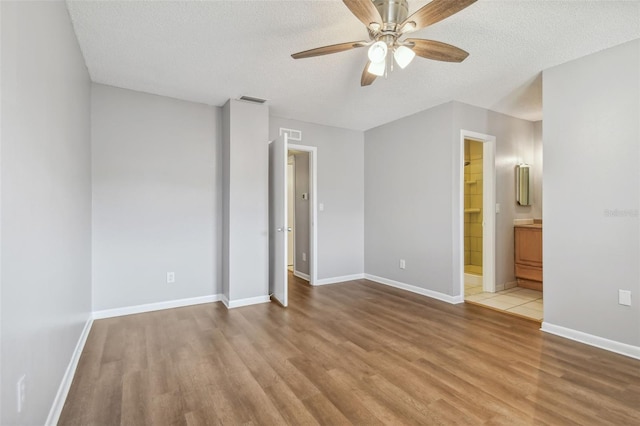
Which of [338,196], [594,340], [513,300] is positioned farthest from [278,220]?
[594,340]

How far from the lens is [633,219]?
249 cm

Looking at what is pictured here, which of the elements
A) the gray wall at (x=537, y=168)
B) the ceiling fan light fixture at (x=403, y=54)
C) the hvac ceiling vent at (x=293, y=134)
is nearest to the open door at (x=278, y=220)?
the hvac ceiling vent at (x=293, y=134)

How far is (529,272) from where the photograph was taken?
14.5 feet

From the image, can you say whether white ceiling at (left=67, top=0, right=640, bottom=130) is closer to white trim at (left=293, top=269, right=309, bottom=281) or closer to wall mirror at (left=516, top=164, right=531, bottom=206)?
wall mirror at (left=516, top=164, right=531, bottom=206)

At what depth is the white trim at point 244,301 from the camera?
369cm

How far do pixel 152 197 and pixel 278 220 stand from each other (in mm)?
1454

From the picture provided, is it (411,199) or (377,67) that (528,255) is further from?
(377,67)

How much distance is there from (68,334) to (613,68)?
4.60m

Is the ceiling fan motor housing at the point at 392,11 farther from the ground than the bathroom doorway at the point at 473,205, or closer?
farther from the ground

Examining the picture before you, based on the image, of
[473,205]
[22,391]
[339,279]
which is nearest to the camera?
[22,391]

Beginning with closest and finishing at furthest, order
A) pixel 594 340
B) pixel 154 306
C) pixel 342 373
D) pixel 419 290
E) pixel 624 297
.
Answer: pixel 342 373, pixel 624 297, pixel 594 340, pixel 154 306, pixel 419 290

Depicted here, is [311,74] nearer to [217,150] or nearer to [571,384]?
[217,150]

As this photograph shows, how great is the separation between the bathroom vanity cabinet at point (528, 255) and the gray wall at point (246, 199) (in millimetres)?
→ 3558

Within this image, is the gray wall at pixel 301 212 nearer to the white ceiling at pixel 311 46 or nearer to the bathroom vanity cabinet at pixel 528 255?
the white ceiling at pixel 311 46
